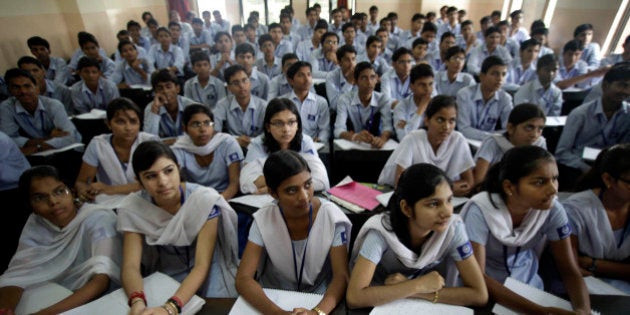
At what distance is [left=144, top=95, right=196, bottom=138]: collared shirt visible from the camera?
3074 mm

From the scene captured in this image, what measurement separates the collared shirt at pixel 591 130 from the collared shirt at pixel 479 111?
0.60m

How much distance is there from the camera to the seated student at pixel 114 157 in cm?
224

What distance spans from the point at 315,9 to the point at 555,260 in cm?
817

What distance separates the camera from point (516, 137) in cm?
219

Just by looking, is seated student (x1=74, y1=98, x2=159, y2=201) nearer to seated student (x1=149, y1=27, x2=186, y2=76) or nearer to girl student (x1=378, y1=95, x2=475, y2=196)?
girl student (x1=378, y1=95, x2=475, y2=196)

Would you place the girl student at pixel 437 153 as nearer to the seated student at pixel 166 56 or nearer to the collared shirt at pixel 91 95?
the collared shirt at pixel 91 95

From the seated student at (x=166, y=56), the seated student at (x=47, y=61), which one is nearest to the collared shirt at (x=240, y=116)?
the seated student at (x=166, y=56)

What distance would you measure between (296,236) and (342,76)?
326 centimetres

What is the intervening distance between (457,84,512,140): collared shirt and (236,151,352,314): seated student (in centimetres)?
240

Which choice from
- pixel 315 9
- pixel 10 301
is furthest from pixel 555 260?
pixel 315 9

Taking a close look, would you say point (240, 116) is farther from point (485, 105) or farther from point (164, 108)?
point (485, 105)

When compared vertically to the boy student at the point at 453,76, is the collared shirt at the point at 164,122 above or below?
below

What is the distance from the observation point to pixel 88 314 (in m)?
1.16

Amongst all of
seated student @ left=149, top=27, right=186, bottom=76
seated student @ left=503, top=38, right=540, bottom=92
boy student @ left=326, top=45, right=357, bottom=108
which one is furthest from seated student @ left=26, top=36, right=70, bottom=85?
seated student @ left=503, top=38, right=540, bottom=92
